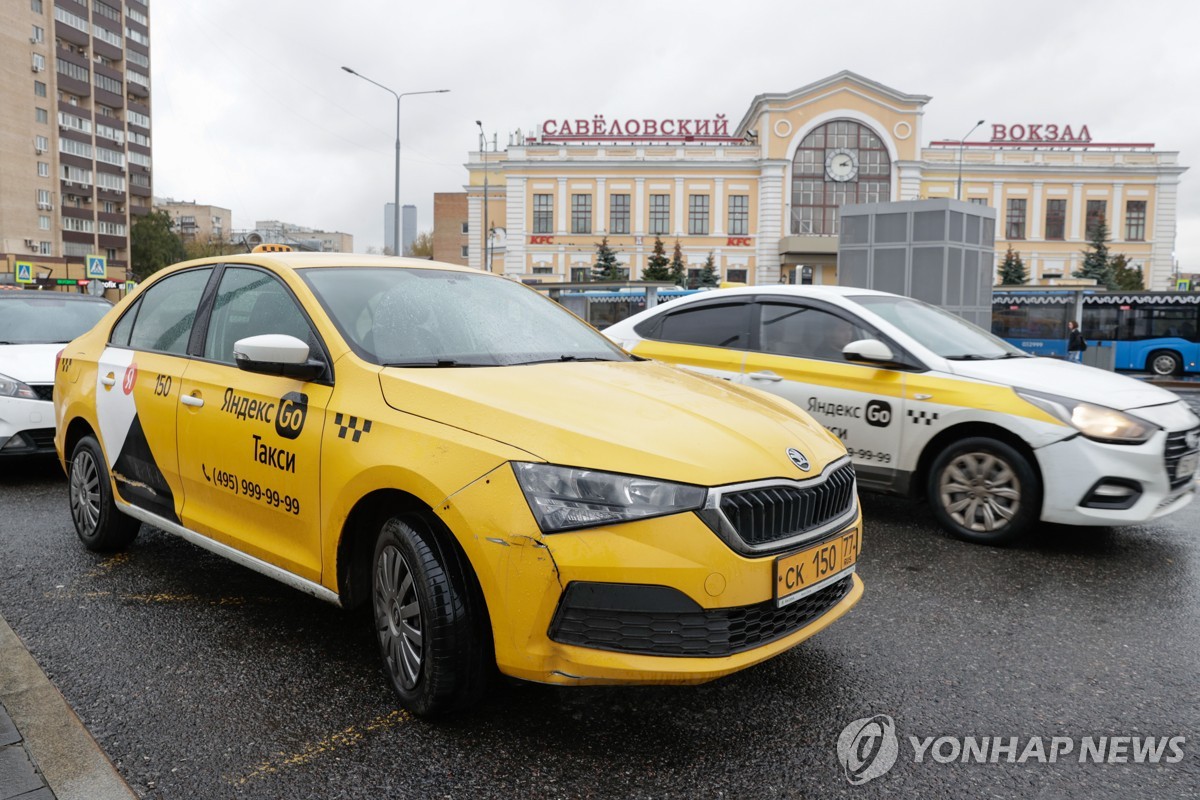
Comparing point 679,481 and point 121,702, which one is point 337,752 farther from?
point 679,481

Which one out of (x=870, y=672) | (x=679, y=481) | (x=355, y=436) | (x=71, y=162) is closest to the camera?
(x=679, y=481)

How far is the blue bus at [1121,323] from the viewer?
2611 cm

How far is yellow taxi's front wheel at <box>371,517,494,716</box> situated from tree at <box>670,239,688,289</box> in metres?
51.0

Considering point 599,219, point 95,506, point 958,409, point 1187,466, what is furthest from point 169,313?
point 599,219

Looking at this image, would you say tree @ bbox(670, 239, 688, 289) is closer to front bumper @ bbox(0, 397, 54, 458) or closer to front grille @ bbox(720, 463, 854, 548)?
front bumper @ bbox(0, 397, 54, 458)

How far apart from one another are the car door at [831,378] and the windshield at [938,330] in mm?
293

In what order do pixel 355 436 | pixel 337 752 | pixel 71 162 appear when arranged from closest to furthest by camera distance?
pixel 337 752, pixel 355 436, pixel 71 162

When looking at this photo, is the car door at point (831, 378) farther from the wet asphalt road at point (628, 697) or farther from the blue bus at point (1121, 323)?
the blue bus at point (1121, 323)

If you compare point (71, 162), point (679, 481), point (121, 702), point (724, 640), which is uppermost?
point (71, 162)

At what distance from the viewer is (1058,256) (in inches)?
2383

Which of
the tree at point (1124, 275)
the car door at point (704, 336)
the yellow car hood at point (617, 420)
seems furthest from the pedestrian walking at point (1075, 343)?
the tree at point (1124, 275)

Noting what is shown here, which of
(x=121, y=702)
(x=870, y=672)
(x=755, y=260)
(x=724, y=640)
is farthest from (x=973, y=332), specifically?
(x=755, y=260)

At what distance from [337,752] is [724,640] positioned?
1269 mm

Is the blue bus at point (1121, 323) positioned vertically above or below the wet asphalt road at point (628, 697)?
above
